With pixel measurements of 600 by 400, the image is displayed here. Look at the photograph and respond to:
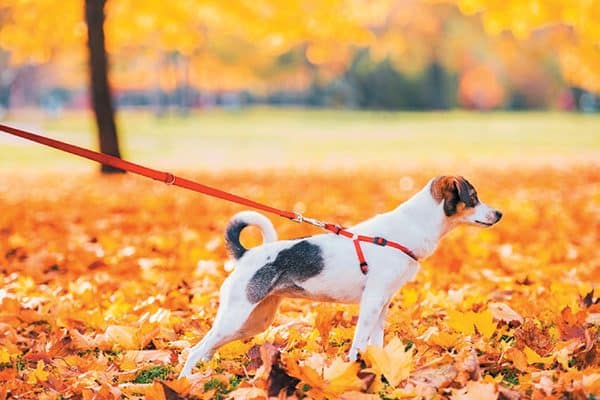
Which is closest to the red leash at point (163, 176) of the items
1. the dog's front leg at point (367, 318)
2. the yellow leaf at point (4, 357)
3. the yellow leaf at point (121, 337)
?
the dog's front leg at point (367, 318)

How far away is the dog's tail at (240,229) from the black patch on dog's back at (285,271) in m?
0.20

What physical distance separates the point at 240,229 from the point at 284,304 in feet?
5.00

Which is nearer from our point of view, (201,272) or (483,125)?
(201,272)

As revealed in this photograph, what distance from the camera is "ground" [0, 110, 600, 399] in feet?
12.1

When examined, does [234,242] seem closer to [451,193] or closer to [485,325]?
[451,193]

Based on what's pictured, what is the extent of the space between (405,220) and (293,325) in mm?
1108

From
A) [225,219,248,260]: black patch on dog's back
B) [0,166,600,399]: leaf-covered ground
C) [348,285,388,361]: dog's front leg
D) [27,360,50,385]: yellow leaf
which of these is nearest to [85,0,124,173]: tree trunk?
[0,166,600,399]: leaf-covered ground

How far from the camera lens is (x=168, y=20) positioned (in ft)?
62.8

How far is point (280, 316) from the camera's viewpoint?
16.9 feet

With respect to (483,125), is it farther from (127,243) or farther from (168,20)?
(127,243)

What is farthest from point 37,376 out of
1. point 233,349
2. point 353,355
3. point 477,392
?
point 477,392

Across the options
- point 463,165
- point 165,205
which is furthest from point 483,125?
point 165,205

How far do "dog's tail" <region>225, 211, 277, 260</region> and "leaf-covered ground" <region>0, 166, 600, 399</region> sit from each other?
1.59ft

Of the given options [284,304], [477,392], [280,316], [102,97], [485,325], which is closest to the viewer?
[477,392]
